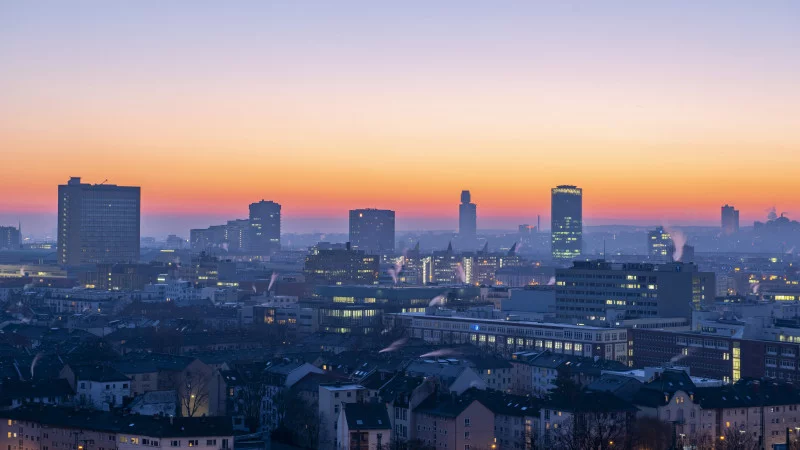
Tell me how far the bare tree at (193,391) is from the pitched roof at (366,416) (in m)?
9.34

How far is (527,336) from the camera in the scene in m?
82.9

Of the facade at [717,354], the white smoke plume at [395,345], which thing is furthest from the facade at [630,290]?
the white smoke plume at [395,345]

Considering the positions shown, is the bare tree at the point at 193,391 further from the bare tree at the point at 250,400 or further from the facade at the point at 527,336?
the facade at the point at 527,336

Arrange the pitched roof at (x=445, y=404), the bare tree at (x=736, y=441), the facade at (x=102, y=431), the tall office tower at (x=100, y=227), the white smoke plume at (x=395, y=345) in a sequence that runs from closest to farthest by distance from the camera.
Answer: the facade at (x=102, y=431) → the bare tree at (x=736, y=441) → the pitched roof at (x=445, y=404) → the white smoke plume at (x=395, y=345) → the tall office tower at (x=100, y=227)

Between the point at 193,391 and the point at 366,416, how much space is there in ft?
44.6

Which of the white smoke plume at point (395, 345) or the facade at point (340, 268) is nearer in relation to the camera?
the white smoke plume at point (395, 345)

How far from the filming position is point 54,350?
72.6m

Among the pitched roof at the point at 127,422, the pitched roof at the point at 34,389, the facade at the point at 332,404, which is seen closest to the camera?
the pitched roof at the point at 127,422

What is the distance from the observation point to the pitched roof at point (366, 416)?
155 feet

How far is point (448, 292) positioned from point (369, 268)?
3438 centimetres

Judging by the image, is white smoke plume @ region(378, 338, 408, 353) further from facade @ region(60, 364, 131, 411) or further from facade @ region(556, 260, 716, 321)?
facade @ region(60, 364, 131, 411)

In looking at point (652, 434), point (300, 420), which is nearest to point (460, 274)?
point (300, 420)

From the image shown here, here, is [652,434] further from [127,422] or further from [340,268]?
[340,268]

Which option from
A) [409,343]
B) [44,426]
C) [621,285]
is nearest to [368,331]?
[409,343]
